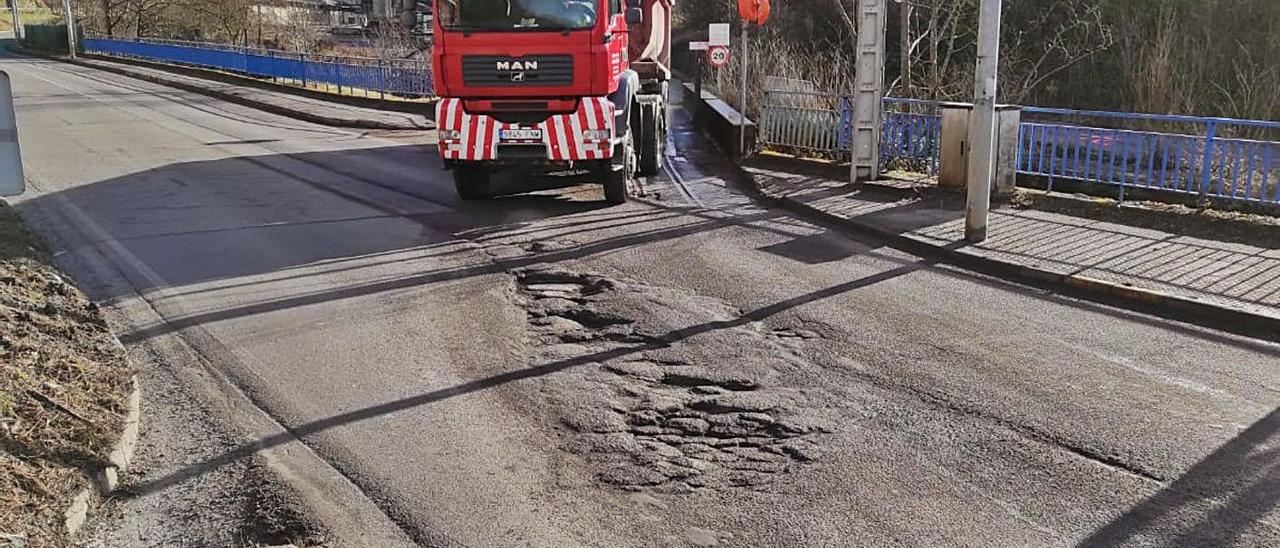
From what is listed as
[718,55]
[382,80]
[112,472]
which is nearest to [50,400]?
[112,472]

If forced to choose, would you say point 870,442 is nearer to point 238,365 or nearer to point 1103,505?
point 1103,505

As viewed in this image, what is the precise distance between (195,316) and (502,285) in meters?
2.45

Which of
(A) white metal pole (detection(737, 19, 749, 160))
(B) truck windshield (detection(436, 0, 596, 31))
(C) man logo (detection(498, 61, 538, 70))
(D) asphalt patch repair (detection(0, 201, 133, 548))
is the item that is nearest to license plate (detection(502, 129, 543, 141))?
(C) man logo (detection(498, 61, 538, 70))

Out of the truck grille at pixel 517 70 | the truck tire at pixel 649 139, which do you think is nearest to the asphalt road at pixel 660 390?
the truck grille at pixel 517 70

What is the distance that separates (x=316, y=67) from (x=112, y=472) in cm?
2983

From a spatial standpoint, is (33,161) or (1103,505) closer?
(1103,505)

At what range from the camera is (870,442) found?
18.7 feet

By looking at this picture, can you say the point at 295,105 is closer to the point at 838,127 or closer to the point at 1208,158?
the point at 838,127

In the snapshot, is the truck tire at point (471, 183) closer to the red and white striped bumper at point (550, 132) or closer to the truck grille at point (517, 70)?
the red and white striped bumper at point (550, 132)

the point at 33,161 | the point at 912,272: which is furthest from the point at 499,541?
the point at 33,161

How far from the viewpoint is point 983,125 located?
35.6 feet

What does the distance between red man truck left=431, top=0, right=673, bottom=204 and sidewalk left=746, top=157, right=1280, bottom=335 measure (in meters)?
2.84

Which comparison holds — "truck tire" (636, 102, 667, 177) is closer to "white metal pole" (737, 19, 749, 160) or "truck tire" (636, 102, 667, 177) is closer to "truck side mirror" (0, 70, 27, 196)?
"white metal pole" (737, 19, 749, 160)

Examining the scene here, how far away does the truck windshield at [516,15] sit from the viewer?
13.1 metres
